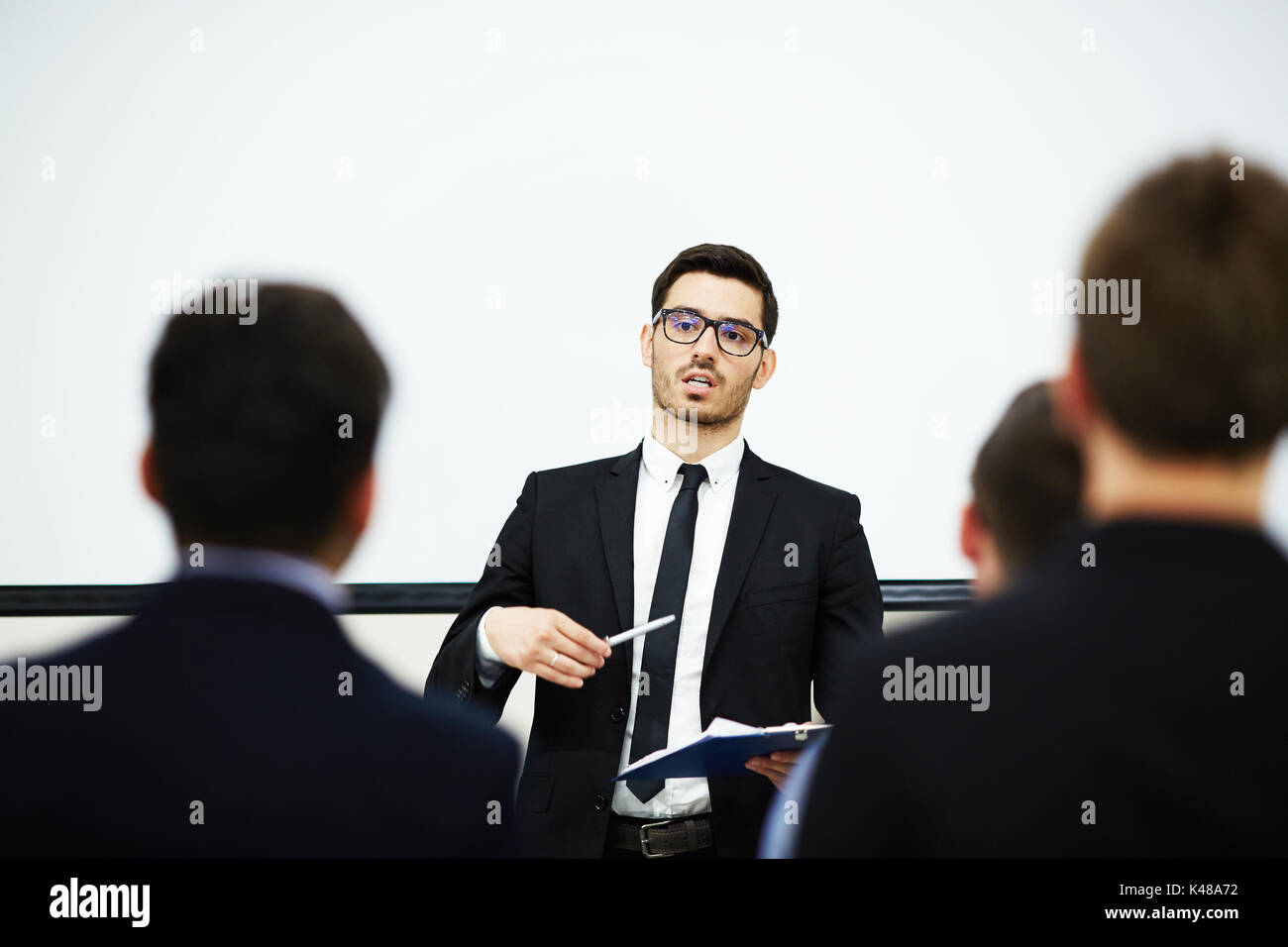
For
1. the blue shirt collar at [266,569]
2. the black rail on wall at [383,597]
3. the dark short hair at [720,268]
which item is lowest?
the black rail on wall at [383,597]

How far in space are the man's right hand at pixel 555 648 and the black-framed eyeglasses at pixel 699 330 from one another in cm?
65

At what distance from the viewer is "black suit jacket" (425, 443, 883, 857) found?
171cm

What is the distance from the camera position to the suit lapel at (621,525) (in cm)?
182

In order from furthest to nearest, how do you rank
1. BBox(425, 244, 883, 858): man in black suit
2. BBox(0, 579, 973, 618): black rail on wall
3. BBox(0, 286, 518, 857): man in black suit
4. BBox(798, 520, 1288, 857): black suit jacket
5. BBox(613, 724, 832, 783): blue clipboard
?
BBox(0, 579, 973, 618): black rail on wall, BBox(425, 244, 883, 858): man in black suit, BBox(613, 724, 832, 783): blue clipboard, BBox(0, 286, 518, 857): man in black suit, BBox(798, 520, 1288, 857): black suit jacket

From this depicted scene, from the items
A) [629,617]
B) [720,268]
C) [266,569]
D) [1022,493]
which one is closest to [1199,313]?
[1022,493]

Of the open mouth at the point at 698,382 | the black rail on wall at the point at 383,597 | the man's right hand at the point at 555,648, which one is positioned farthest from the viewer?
the black rail on wall at the point at 383,597

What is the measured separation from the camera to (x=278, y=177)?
2.58 meters

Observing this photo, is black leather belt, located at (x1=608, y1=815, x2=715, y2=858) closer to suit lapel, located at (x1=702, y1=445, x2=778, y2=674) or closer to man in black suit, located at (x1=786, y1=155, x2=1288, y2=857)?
suit lapel, located at (x1=702, y1=445, x2=778, y2=674)

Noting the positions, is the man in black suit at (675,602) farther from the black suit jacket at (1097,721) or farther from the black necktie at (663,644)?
the black suit jacket at (1097,721)

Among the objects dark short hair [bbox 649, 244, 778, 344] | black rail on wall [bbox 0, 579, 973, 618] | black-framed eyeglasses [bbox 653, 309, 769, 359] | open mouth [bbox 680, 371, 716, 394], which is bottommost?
black rail on wall [bbox 0, 579, 973, 618]

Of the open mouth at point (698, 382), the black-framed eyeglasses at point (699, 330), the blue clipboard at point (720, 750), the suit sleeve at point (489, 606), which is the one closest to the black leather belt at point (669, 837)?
the blue clipboard at point (720, 750)

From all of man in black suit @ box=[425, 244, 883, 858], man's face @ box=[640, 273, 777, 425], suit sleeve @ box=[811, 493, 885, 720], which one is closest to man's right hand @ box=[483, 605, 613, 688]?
man in black suit @ box=[425, 244, 883, 858]
